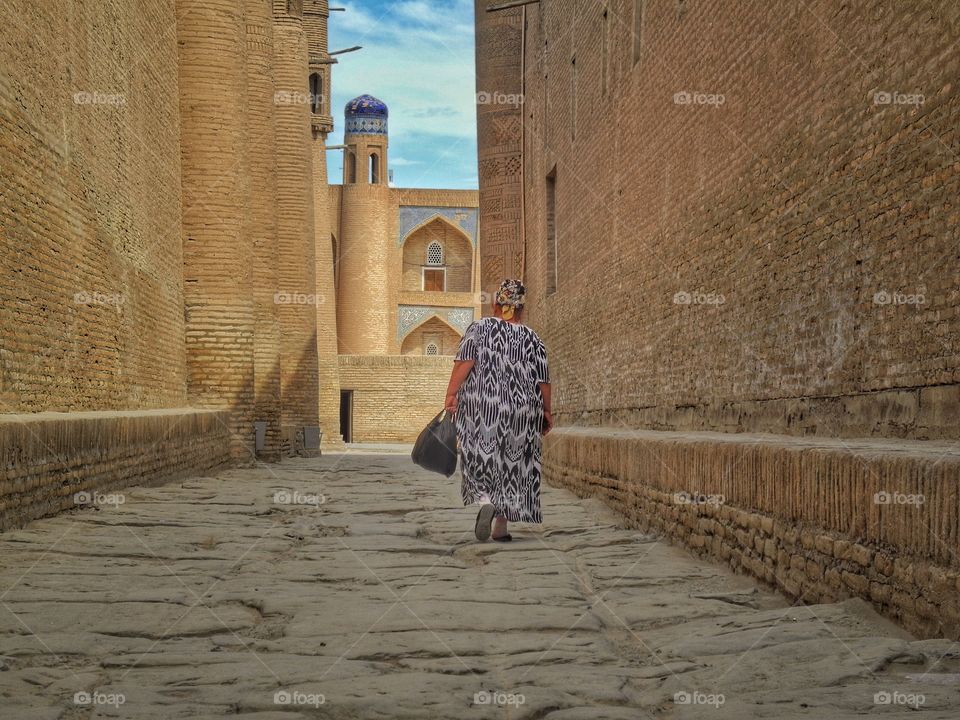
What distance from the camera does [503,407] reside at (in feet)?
20.7

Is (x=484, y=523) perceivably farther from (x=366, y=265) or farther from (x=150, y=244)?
(x=366, y=265)

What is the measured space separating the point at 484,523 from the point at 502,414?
2.01 feet

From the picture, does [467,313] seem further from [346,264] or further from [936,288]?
[936,288]

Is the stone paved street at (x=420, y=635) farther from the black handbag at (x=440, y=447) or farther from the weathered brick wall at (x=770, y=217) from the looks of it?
the weathered brick wall at (x=770, y=217)

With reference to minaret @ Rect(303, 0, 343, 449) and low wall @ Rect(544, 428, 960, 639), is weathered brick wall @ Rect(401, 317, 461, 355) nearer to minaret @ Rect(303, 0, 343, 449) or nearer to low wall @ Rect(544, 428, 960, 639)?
minaret @ Rect(303, 0, 343, 449)

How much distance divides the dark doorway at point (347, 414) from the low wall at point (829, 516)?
27198 mm

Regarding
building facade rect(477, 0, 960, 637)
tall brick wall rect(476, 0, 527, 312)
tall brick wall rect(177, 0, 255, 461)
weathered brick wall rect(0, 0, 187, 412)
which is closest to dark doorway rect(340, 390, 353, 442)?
tall brick wall rect(476, 0, 527, 312)

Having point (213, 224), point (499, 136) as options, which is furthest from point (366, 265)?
point (213, 224)

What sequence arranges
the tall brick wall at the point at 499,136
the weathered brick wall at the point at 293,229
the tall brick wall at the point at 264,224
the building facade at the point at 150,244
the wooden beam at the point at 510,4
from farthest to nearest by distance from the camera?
1. the weathered brick wall at the point at 293,229
2. the tall brick wall at the point at 499,136
3. the wooden beam at the point at 510,4
4. the tall brick wall at the point at 264,224
5. the building facade at the point at 150,244

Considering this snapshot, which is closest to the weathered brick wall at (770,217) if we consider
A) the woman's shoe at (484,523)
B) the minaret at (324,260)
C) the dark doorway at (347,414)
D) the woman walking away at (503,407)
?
the woman walking away at (503,407)

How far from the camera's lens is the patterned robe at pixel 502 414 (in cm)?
622

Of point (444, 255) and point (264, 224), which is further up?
point (444, 255)

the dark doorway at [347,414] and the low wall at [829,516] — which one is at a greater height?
the low wall at [829,516]

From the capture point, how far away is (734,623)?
370 cm
